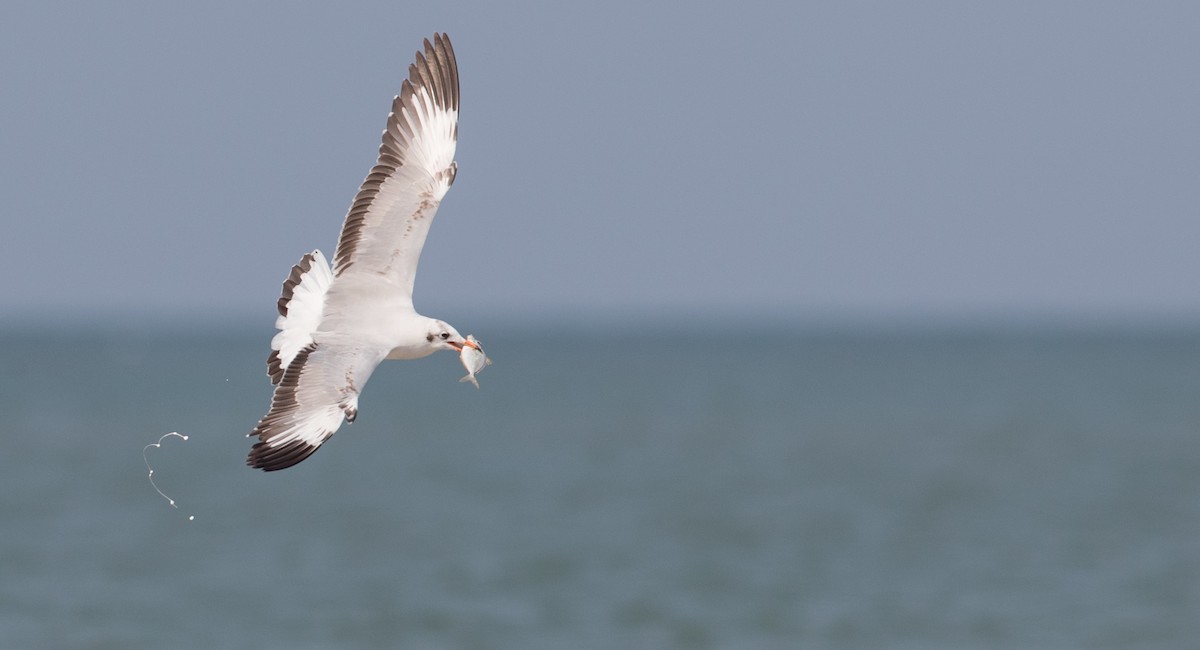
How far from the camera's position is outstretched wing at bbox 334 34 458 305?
1148 cm

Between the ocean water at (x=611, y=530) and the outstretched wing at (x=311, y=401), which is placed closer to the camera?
the outstretched wing at (x=311, y=401)

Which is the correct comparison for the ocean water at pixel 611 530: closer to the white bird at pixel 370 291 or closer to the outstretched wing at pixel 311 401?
the white bird at pixel 370 291

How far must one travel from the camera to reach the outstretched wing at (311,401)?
1022 centimetres

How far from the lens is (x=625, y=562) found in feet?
107

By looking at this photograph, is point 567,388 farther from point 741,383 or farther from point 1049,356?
point 1049,356

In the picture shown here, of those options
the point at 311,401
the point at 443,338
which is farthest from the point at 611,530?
the point at 311,401

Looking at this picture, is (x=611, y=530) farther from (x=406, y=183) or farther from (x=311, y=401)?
(x=311, y=401)

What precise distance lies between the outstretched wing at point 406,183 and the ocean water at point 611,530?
4.43 metres

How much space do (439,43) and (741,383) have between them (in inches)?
3645

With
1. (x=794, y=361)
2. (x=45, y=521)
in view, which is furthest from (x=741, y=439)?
(x=794, y=361)

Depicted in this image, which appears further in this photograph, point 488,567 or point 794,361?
point 794,361

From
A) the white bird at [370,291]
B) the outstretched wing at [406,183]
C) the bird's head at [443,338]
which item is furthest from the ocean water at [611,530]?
the bird's head at [443,338]

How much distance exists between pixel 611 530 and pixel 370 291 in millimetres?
25759

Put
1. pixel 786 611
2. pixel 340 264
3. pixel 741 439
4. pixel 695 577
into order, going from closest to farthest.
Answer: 1. pixel 340 264
2. pixel 786 611
3. pixel 695 577
4. pixel 741 439
